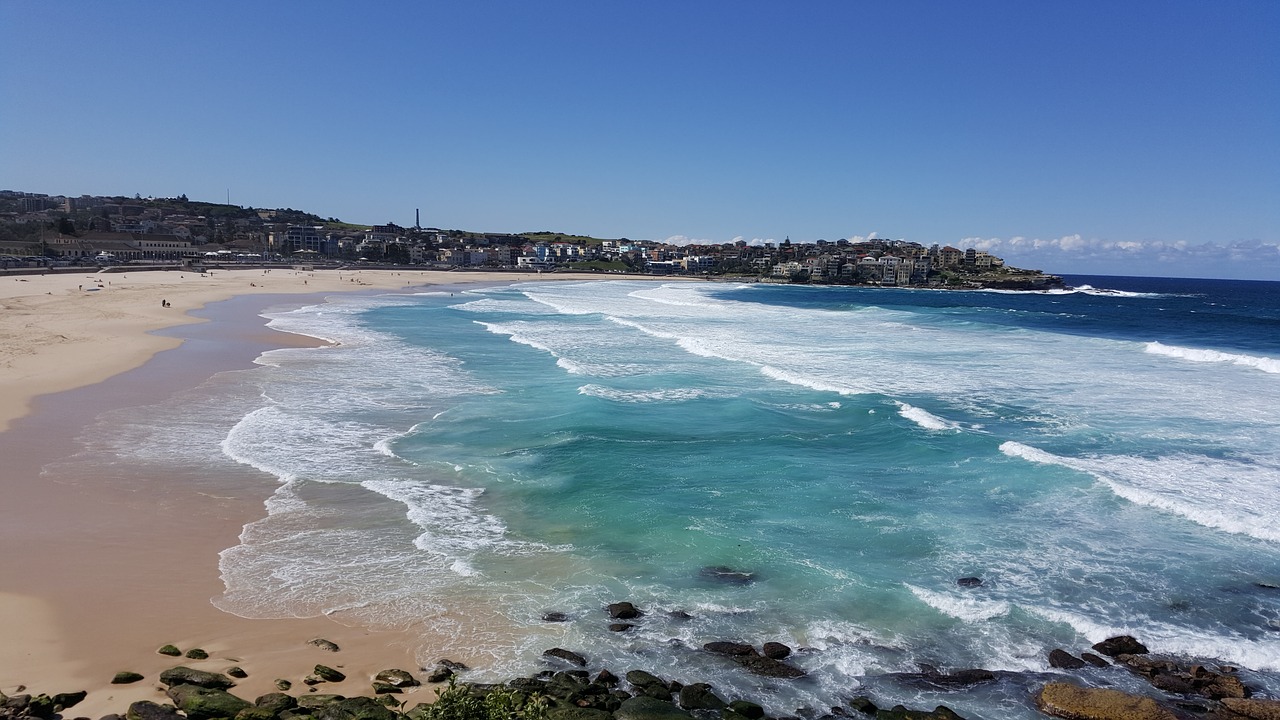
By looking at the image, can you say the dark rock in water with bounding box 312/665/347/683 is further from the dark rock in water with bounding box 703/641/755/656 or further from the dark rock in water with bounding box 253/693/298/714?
the dark rock in water with bounding box 703/641/755/656

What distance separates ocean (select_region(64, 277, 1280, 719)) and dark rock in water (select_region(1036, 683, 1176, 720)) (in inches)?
11.6

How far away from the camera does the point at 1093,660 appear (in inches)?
324

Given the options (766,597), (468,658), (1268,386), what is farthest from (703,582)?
(1268,386)

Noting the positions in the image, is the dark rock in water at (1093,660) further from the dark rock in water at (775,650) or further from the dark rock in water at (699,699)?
the dark rock in water at (699,699)

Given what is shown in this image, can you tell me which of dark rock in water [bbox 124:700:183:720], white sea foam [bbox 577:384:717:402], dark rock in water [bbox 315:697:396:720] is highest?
white sea foam [bbox 577:384:717:402]

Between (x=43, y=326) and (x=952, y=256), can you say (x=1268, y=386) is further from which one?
(x=952, y=256)

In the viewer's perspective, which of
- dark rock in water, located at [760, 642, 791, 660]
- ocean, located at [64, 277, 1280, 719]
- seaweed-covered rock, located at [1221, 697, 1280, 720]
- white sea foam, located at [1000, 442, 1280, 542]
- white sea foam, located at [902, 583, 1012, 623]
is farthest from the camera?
white sea foam, located at [1000, 442, 1280, 542]

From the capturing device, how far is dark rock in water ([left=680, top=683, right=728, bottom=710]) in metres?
7.05

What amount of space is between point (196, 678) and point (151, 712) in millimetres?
603

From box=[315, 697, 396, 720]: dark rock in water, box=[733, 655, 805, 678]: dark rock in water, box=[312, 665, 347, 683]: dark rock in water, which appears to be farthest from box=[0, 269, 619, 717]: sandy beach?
box=[733, 655, 805, 678]: dark rock in water

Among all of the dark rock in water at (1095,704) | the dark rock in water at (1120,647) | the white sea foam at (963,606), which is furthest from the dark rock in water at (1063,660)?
the white sea foam at (963,606)

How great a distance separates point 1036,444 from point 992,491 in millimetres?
3967

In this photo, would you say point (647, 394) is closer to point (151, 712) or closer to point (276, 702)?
point (276, 702)

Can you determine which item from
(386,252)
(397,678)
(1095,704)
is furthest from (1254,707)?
(386,252)
